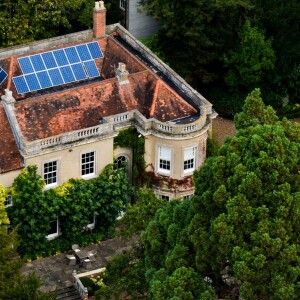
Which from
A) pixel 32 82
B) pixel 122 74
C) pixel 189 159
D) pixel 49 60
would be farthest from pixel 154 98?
A: pixel 32 82

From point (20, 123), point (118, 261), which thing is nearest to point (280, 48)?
point (20, 123)

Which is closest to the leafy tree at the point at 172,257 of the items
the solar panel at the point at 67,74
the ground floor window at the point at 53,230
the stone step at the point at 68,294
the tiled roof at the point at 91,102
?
the stone step at the point at 68,294

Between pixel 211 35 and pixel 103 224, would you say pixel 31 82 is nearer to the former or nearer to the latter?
pixel 103 224

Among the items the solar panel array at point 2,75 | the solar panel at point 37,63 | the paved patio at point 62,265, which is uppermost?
the solar panel at point 37,63

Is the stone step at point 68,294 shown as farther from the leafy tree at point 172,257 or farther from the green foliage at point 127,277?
the leafy tree at point 172,257

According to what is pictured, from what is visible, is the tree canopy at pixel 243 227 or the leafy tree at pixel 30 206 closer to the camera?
the tree canopy at pixel 243 227
